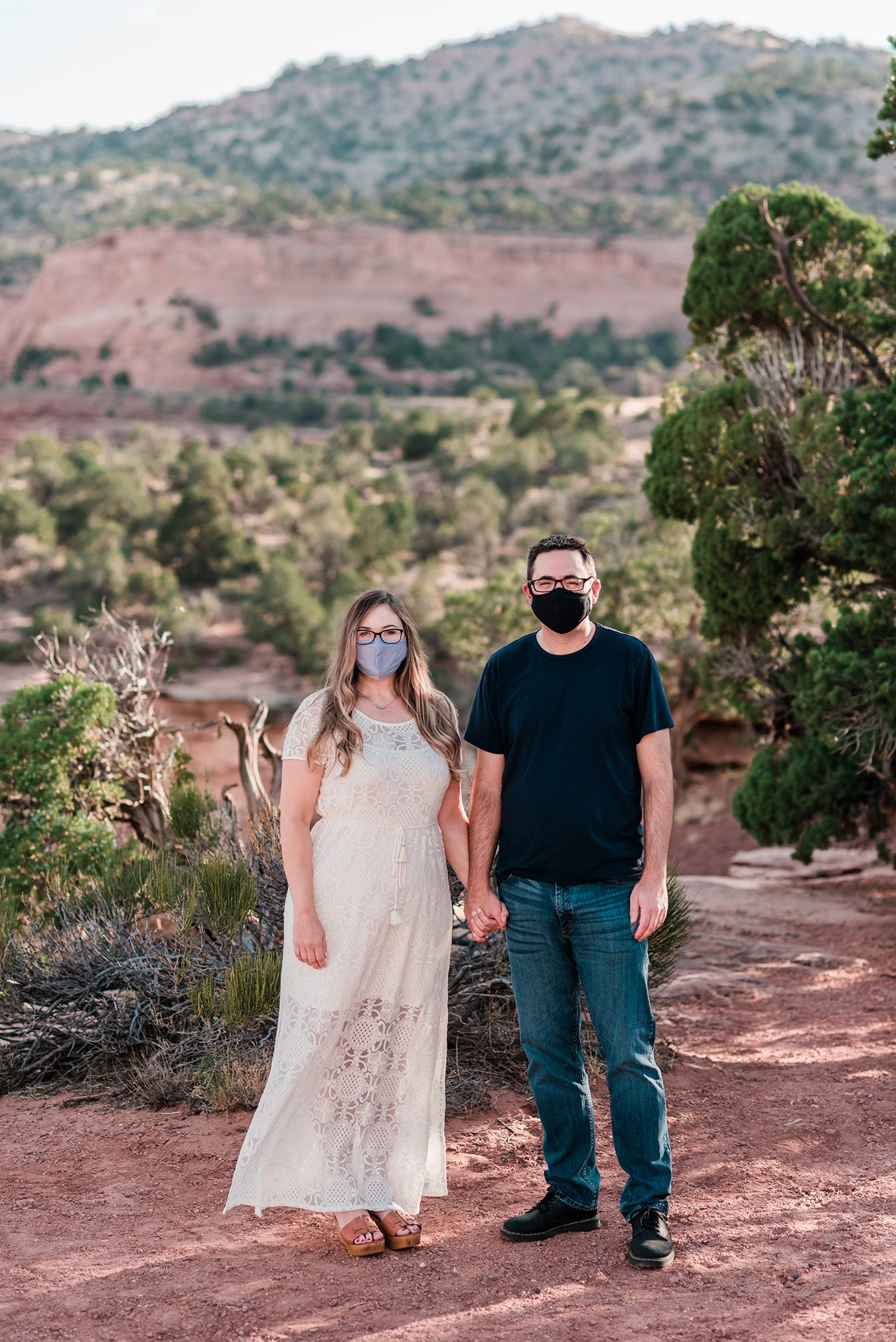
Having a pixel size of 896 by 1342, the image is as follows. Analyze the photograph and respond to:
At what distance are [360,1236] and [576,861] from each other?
129cm

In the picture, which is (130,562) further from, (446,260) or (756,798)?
(446,260)

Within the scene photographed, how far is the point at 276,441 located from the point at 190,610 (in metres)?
13.8

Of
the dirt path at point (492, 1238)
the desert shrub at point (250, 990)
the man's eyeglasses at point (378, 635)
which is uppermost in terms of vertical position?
the man's eyeglasses at point (378, 635)

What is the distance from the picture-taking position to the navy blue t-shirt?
3.38 m

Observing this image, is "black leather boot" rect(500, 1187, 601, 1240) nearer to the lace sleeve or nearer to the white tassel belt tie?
the white tassel belt tie

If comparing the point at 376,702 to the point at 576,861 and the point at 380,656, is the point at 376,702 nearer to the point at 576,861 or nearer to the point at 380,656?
the point at 380,656

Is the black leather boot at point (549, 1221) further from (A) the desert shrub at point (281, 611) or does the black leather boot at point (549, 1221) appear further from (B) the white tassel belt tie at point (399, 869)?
(A) the desert shrub at point (281, 611)

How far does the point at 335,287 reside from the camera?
62.4 m

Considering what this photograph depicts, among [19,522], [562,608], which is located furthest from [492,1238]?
[19,522]

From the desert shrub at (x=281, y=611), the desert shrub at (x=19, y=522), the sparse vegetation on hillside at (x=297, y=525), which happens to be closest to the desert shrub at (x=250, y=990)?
the sparse vegetation on hillside at (x=297, y=525)

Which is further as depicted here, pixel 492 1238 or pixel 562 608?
pixel 492 1238

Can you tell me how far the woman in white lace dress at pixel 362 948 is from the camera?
11.3ft

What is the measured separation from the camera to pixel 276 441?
38500mm

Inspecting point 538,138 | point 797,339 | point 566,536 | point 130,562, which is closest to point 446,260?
point 538,138
